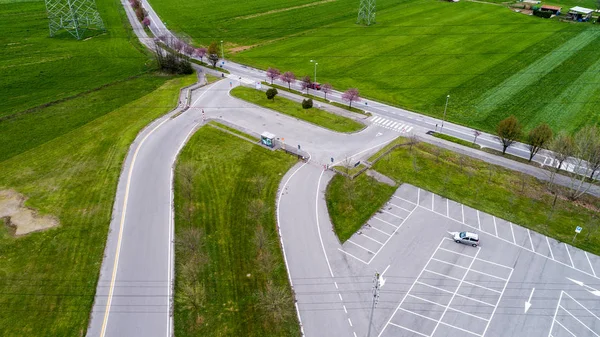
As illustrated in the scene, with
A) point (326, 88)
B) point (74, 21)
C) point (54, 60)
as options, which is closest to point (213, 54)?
point (326, 88)

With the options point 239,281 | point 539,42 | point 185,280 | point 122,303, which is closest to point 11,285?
point 122,303

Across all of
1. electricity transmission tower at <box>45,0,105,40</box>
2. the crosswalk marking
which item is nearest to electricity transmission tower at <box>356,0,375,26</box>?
the crosswalk marking

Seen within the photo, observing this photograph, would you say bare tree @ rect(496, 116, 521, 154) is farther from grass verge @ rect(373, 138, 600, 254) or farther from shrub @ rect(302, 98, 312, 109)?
shrub @ rect(302, 98, 312, 109)

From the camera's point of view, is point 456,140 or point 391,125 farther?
point 391,125

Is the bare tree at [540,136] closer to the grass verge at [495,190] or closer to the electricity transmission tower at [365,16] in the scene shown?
the grass verge at [495,190]

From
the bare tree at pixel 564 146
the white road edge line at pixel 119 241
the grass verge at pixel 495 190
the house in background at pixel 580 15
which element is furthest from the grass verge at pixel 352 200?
the house in background at pixel 580 15

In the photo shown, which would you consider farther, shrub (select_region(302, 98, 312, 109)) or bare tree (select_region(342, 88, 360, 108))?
shrub (select_region(302, 98, 312, 109))

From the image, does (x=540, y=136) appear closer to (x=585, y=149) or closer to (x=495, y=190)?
(x=585, y=149)
